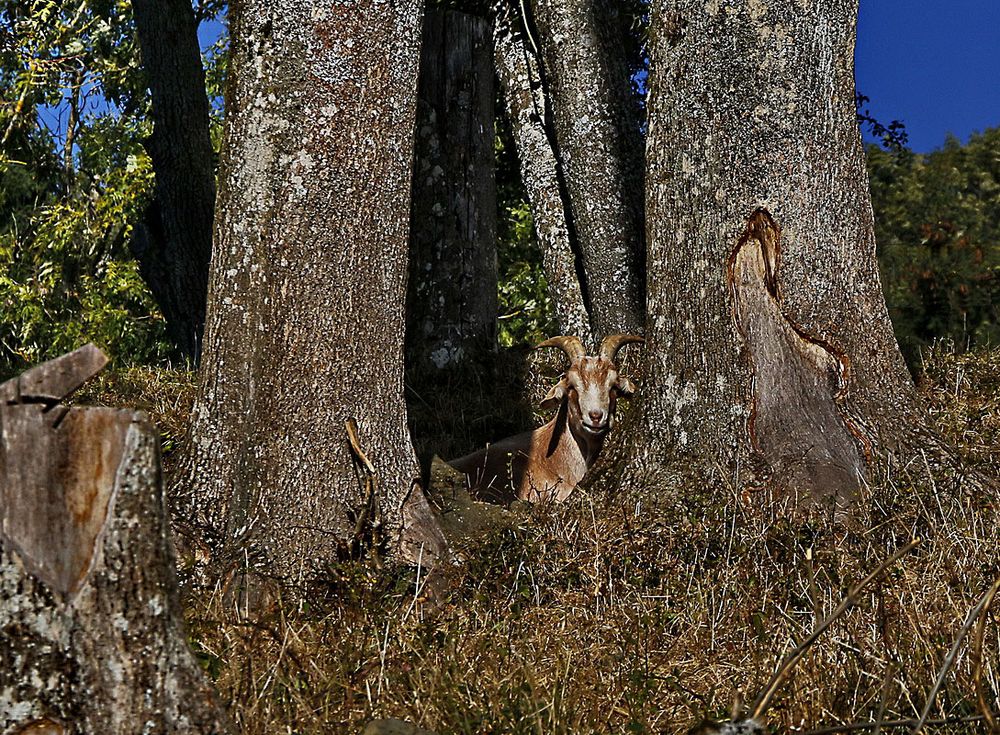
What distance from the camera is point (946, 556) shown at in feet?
17.4

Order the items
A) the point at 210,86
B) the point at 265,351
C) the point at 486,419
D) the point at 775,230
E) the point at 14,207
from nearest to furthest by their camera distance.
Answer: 1. the point at 265,351
2. the point at 775,230
3. the point at 486,419
4. the point at 210,86
5. the point at 14,207

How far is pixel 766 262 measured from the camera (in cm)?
661

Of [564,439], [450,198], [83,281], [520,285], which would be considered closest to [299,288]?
[564,439]

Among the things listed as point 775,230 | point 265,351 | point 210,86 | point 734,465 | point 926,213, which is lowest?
point 734,465

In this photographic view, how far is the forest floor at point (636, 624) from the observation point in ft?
13.1

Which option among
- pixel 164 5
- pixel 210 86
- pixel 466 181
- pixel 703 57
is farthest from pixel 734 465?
pixel 210 86

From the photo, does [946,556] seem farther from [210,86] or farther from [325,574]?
[210,86]

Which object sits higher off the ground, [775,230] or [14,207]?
[14,207]

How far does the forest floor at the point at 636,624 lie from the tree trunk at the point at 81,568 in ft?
2.09

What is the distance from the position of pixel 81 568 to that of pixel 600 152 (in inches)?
272

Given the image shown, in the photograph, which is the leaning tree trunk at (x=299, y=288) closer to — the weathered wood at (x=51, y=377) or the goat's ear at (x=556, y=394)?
the weathered wood at (x=51, y=377)

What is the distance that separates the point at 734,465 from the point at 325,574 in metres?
2.26

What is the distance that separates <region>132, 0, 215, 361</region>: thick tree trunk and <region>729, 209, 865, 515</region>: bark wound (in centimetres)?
623

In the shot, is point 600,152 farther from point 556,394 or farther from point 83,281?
point 83,281
